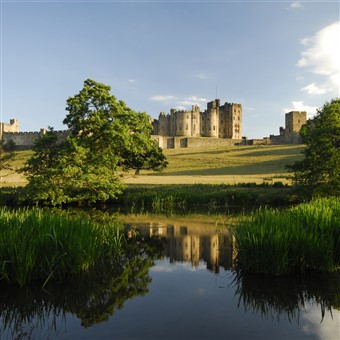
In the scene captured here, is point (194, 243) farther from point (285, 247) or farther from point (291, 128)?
point (291, 128)

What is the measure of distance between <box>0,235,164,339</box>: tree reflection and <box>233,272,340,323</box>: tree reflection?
2.09m

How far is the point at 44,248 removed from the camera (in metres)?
7.59

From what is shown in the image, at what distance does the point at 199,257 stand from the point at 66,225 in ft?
13.7

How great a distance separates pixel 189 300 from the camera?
7.34 metres

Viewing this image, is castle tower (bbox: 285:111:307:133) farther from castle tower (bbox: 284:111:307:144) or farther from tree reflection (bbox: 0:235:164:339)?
tree reflection (bbox: 0:235:164:339)

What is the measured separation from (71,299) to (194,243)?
6.19 meters

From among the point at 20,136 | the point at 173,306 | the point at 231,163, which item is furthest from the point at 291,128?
the point at 173,306

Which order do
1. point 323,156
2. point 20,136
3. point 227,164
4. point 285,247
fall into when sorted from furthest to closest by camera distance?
point 20,136 < point 227,164 < point 323,156 < point 285,247

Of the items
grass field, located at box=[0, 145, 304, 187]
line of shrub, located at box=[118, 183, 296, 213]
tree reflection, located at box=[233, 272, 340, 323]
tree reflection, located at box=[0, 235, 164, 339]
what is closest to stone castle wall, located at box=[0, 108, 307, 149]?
grass field, located at box=[0, 145, 304, 187]

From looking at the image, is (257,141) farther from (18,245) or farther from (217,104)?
(18,245)

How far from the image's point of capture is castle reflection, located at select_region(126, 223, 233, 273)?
10.5 metres

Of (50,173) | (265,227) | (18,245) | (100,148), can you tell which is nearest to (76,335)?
Result: (18,245)

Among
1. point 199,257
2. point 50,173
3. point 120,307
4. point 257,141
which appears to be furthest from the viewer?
point 257,141

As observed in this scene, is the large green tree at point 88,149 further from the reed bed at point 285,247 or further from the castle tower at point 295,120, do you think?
the castle tower at point 295,120
